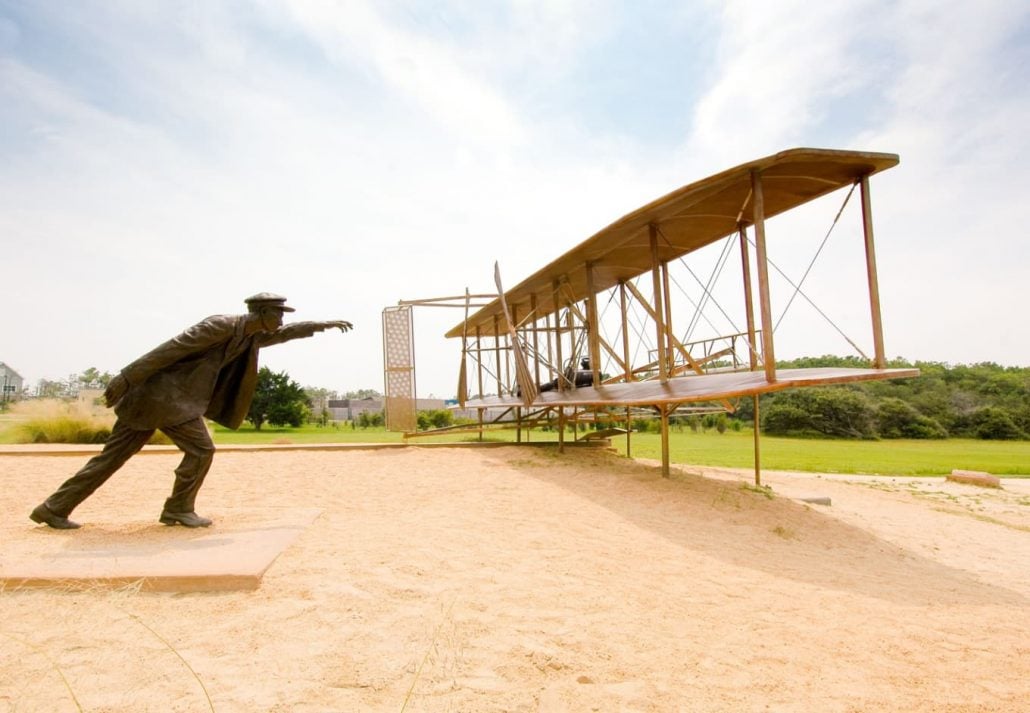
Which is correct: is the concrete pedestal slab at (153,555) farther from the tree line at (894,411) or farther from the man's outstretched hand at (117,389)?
the tree line at (894,411)

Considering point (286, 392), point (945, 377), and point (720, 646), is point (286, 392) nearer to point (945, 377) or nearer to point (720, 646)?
point (720, 646)

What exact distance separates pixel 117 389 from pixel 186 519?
132 cm

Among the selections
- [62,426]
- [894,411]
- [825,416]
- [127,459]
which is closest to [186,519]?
[127,459]

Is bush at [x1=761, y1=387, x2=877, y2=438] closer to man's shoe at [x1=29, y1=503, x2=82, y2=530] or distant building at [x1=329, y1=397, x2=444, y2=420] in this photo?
distant building at [x1=329, y1=397, x2=444, y2=420]

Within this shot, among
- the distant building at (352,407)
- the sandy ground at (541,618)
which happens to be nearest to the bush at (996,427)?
the sandy ground at (541,618)

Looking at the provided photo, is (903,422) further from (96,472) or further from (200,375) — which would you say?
(96,472)

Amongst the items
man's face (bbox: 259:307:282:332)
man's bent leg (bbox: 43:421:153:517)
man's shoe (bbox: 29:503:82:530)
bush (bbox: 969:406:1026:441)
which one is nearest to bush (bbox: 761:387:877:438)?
bush (bbox: 969:406:1026:441)

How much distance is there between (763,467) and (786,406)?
24869 millimetres

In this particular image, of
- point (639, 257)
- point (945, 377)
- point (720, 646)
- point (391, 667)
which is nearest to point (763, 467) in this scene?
point (639, 257)

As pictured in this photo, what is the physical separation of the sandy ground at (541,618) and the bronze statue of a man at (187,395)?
374 millimetres

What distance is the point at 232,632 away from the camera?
3008 mm

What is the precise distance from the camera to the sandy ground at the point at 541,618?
2598 mm

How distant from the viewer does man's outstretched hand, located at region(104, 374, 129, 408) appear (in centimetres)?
486

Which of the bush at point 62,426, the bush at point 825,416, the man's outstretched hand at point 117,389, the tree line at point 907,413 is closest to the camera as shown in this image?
the man's outstretched hand at point 117,389
